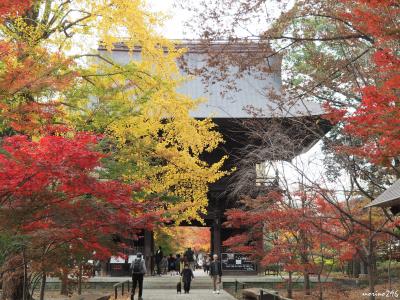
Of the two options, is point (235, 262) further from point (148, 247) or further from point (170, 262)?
point (170, 262)

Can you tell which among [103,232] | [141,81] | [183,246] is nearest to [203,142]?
[141,81]

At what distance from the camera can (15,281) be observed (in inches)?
463

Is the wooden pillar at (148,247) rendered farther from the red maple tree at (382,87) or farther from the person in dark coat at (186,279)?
the red maple tree at (382,87)

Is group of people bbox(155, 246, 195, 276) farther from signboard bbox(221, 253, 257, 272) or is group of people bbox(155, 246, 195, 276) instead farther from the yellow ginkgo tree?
the yellow ginkgo tree

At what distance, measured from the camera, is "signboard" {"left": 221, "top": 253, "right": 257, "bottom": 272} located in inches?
972

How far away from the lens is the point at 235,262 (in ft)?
81.3

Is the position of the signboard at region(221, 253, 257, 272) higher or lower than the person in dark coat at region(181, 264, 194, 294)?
higher

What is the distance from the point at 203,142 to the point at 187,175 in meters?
1.29

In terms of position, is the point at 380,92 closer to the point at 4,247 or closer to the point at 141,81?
the point at 4,247

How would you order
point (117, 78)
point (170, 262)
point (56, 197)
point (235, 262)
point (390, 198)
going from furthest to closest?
point (170, 262) → point (235, 262) → point (117, 78) → point (390, 198) → point (56, 197)

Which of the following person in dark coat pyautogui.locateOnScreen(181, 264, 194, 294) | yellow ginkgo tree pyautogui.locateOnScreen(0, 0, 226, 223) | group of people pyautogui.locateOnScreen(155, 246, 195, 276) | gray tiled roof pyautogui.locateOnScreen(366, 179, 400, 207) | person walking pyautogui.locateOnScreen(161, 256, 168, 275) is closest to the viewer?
gray tiled roof pyautogui.locateOnScreen(366, 179, 400, 207)

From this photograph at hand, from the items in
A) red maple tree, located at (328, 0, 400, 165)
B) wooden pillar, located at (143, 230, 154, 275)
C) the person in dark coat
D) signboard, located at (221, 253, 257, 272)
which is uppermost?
red maple tree, located at (328, 0, 400, 165)

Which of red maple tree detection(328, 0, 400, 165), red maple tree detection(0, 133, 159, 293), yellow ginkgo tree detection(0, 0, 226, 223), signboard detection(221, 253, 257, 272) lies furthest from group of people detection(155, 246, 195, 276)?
red maple tree detection(328, 0, 400, 165)

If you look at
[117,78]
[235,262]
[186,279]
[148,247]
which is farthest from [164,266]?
[117,78]
